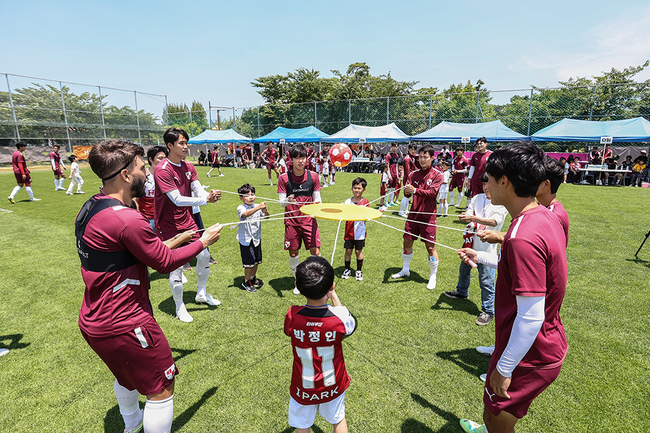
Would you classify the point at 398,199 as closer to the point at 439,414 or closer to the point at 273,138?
the point at 439,414

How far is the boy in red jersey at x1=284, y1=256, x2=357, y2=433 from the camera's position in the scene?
2189mm

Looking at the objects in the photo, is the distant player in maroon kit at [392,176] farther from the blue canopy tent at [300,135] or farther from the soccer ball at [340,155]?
the blue canopy tent at [300,135]

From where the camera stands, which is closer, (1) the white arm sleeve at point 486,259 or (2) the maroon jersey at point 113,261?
(2) the maroon jersey at point 113,261

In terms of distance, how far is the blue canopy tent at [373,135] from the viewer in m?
24.3

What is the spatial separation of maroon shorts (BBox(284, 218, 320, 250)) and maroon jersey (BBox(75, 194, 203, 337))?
128 inches

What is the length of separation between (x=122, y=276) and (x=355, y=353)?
114 inches

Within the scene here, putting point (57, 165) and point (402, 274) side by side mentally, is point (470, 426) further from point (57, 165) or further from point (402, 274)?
point (57, 165)

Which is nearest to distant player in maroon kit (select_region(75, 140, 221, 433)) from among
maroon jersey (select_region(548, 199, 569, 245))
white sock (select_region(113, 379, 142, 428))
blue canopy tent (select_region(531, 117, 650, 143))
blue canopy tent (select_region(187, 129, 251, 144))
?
white sock (select_region(113, 379, 142, 428))

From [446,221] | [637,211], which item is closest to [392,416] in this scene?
[446,221]

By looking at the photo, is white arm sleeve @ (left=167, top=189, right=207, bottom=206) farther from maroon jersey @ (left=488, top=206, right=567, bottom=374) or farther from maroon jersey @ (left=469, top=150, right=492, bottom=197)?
maroon jersey @ (left=469, top=150, right=492, bottom=197)

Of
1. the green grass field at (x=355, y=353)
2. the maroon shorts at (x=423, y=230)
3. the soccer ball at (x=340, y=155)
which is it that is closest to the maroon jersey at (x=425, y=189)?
the maroon shorts at (x=423, y=230)

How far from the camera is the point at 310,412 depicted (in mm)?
2338

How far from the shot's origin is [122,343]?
83.7 inches

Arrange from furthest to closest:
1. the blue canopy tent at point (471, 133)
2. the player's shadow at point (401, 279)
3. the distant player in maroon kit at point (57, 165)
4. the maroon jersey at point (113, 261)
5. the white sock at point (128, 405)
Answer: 1. the blue canopy tent at point (471, 133)
2. the distant player in maroon kit at point (57, 165)
3. the player's shadow at point (401, 279)
4. the white sock at point (128, 405)
5. the maroon jersey at point (113, 261)
